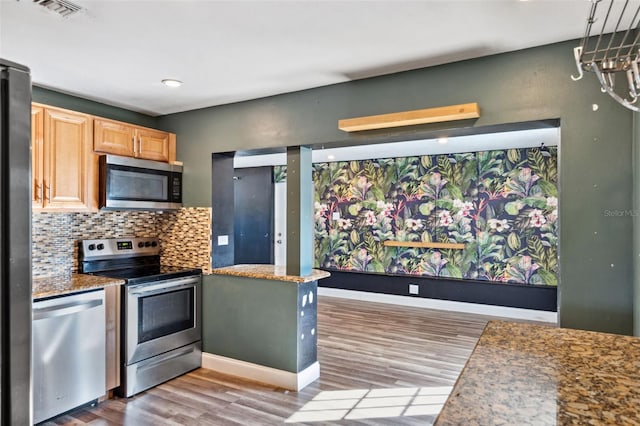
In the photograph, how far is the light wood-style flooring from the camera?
104 inches

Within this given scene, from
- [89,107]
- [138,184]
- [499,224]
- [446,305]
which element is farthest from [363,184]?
[89,107]

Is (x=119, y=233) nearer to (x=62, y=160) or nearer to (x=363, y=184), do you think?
(x=62, y=160)

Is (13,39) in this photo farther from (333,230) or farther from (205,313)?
(333,230)

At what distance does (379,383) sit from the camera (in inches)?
126

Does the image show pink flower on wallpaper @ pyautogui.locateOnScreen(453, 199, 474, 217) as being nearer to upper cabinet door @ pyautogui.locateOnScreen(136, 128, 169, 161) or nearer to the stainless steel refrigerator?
Result: upper cabinet door @ pyautogui.locateOnScreen(136, 128, 169, 161)

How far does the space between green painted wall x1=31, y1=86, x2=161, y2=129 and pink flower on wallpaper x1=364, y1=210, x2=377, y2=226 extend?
349 cm

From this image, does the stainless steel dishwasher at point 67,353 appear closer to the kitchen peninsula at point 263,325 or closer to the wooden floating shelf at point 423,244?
the kitchen peninsula at point 263,325

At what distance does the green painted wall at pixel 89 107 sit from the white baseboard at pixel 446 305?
12.7 feet

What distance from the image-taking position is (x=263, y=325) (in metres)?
3.21

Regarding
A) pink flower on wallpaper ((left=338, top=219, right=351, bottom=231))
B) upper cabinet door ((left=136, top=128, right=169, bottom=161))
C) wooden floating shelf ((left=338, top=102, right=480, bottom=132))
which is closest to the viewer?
wooden floating shelf ((left=338, top=102, right=480, bottom=132))

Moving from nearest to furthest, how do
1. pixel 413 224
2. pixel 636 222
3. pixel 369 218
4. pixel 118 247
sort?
pixel 636 222 → pixel 118 247 → pixel 413 224 → pixel 369 218

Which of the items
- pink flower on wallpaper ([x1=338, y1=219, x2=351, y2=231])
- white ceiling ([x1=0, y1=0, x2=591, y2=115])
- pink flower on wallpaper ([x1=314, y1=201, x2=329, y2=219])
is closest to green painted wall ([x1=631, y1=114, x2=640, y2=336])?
white ceiling ([x1=0, y1=0, x2=591, y2=115])

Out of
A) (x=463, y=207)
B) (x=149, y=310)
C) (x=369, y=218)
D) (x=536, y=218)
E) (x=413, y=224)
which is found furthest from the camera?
(x=369, y=218)

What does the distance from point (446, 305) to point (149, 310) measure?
407cm
